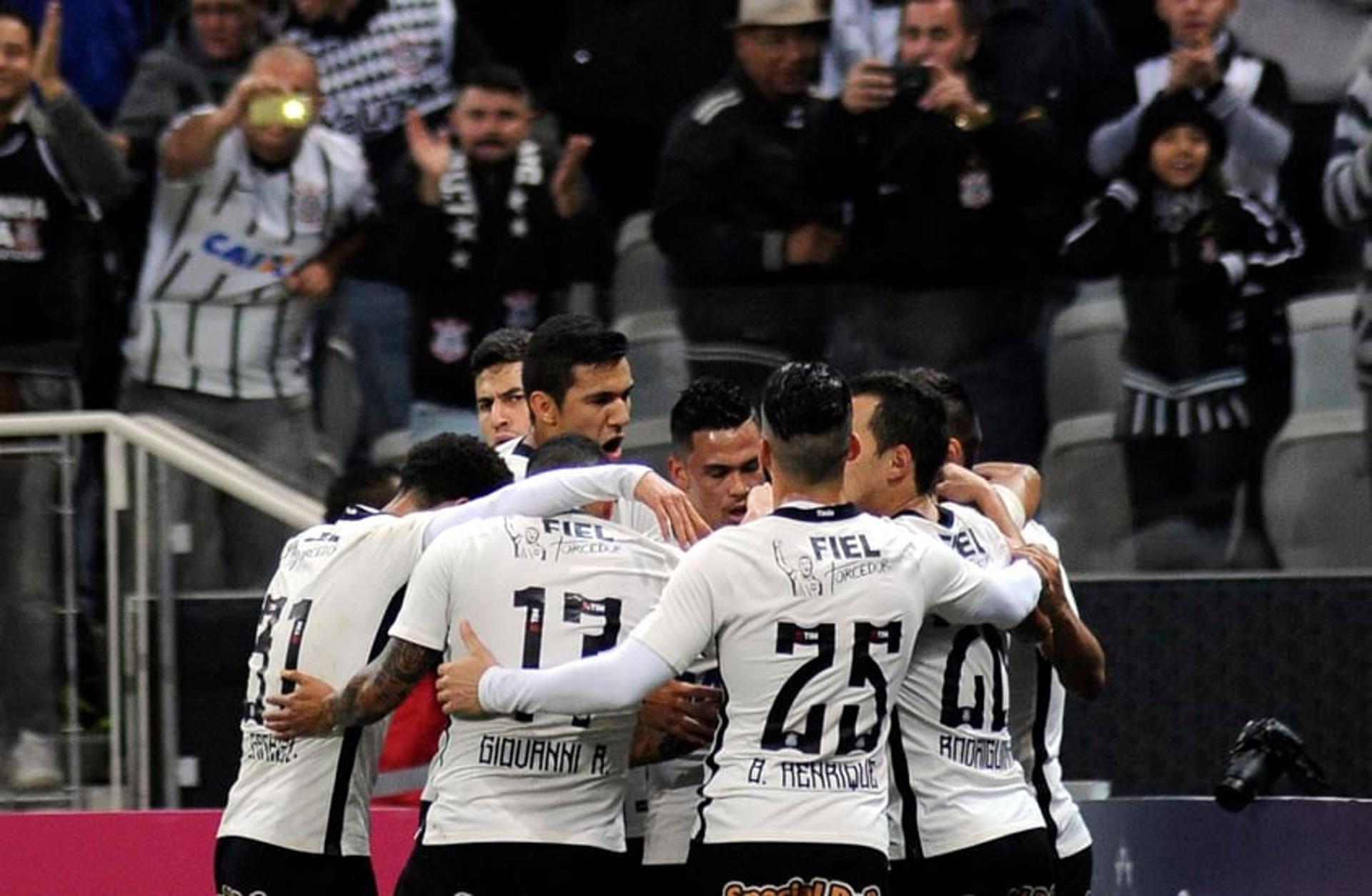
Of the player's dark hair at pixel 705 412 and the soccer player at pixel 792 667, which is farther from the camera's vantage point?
the player's dark hair at pixel 705 412

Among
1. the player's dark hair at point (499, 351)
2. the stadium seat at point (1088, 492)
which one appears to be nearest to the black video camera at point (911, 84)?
the stadium seat at point (1088, 492)

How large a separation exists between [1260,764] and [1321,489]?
1.85 m

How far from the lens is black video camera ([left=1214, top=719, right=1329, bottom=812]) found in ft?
23.6

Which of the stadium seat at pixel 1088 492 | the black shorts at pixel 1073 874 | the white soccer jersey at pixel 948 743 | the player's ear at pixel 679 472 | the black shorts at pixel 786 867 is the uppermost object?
the player's ear at pixel 679 472

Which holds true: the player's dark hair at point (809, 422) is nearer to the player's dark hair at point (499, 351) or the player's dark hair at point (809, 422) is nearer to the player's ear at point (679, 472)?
the player's ear at point (679, 472)

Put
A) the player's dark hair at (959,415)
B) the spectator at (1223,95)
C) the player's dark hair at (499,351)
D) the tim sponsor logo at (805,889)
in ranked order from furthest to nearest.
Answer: the spectator at (1223,95), the player's dark hair at (499,351), the player's dark hair at (959,415), the tim sponsor logo at (805,889)

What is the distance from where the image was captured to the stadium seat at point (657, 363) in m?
8.99

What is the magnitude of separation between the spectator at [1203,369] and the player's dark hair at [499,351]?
7.72 feet

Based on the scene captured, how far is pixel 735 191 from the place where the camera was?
31.0 ft

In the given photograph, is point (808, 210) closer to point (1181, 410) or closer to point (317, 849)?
point (1181, 410)

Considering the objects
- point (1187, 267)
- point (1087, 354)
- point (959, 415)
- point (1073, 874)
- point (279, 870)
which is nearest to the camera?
point (279, 870)

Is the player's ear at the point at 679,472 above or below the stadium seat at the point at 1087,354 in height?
below

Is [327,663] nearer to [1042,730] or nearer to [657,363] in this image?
[1042,730]

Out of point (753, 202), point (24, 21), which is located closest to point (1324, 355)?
point (753, 202)
